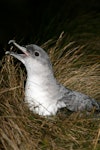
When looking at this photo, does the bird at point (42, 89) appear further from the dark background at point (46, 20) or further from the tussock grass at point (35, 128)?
the dark background at point (46, 20)

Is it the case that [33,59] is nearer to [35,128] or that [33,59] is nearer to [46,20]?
[35,128]

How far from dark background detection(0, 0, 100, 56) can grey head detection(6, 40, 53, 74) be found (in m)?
1.47

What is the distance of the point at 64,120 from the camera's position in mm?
5281

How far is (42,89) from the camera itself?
541 cm

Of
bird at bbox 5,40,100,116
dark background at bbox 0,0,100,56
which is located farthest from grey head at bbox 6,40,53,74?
dark background at bbox 0,0,100,56

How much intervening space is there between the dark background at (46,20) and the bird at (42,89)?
150 cm

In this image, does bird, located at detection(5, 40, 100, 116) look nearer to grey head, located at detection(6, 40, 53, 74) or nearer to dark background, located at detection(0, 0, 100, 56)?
grey head, located at detection(6, 40, 53, 74)

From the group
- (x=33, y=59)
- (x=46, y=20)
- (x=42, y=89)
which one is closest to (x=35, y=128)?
(x=42, y=89)

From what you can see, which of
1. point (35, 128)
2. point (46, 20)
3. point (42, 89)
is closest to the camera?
point (35, 128)

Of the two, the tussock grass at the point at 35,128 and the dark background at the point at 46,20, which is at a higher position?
the dark background at the point at 46,20

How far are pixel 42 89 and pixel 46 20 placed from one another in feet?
8.80

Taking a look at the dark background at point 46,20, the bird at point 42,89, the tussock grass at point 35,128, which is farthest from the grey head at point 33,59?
the dark background at point 46,20

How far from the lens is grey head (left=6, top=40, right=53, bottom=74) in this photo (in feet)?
17.8

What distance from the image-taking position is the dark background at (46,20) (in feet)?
24.9
